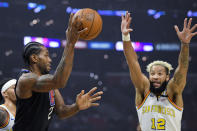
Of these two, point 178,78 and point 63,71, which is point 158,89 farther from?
point 63,71

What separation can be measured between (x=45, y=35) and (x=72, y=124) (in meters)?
3.96

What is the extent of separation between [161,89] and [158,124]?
430 millimetres

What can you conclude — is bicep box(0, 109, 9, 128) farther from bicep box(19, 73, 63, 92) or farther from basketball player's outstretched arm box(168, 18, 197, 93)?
basketball player's outstretched arm box(168, 18, 197, 93)

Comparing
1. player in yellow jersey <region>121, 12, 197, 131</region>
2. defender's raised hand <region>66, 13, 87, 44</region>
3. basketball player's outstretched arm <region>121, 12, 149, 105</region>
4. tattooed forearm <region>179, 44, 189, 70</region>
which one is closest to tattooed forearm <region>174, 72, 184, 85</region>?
player in yellow jersey <region>121, 12, 197, 131</region>

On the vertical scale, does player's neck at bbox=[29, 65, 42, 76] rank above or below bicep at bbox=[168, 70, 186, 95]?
above

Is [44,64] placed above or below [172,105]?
above

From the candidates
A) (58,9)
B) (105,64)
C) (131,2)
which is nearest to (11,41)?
(58,9)

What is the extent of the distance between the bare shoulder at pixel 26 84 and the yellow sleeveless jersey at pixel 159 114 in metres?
1.49

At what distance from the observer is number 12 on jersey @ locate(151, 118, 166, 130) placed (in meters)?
3.28

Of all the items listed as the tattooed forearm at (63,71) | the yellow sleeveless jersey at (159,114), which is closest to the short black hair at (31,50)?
the tattooed forearm at (63,71)

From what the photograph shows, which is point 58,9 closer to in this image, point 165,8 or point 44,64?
point 165,8

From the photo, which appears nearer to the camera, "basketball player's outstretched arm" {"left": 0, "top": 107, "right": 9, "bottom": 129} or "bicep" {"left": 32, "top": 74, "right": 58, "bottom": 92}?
"bicep" {"left": 32, "top": 74, "right": 58, "bottom": 92}

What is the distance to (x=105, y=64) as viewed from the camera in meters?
12.8

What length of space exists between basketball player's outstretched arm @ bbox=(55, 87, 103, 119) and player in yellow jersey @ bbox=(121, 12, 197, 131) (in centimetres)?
79
